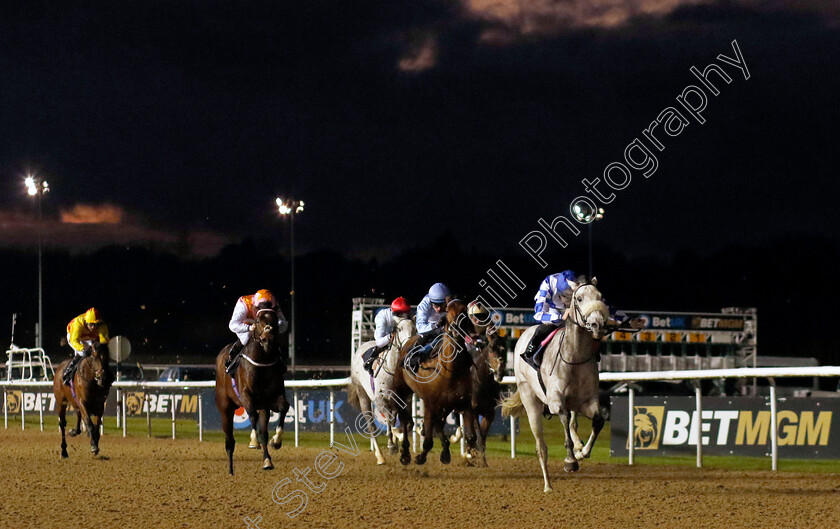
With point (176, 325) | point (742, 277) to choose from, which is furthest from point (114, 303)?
point (742, 277)

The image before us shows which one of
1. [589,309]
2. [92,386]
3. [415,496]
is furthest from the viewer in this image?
[92,386]

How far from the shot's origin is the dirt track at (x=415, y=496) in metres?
7.06

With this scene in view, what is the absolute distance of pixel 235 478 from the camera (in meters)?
10.1

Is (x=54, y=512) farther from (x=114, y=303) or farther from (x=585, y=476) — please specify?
(x=114, y=303)

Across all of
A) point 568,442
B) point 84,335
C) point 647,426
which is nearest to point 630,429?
point 647,426

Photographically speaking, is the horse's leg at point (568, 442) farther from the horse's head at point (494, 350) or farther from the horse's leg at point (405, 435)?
the horse's leg at point (405, 435)

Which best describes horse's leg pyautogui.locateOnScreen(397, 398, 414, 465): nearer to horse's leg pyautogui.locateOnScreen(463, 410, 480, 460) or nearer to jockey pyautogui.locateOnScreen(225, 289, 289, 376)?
horse's leg pyautogui.locateOnScreen(463, 410, 480, 460)

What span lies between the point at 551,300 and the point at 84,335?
7.55m

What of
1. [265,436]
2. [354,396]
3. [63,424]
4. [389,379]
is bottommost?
[63,424]

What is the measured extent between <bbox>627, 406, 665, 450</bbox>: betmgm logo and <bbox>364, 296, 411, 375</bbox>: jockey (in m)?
2.96

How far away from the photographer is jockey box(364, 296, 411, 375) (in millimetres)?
A: 11828

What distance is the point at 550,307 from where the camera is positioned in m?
9.55

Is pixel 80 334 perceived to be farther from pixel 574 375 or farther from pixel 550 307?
pixel 574 375

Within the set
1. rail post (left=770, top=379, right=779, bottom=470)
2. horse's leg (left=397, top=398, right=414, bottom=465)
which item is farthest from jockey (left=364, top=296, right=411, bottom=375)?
rail post (left=770, top=379, right=779, bottom=470)
